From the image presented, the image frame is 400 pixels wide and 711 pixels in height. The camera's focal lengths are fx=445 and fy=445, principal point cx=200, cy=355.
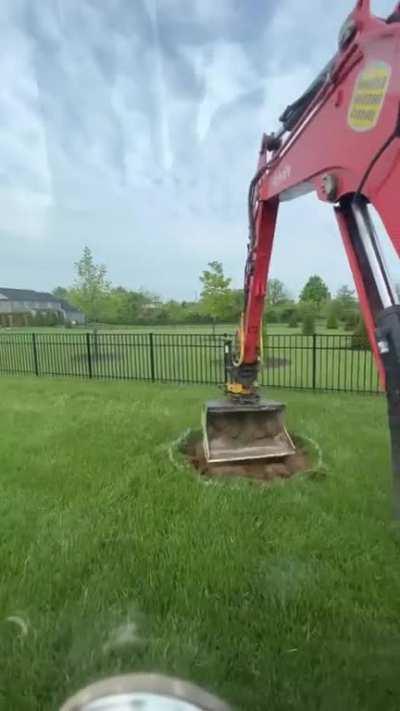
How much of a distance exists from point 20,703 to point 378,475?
11.3ft

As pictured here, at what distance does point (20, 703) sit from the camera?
1.85 meters

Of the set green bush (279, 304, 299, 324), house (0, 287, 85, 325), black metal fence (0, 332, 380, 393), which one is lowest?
black metal fence (0, 332, 380, 393)

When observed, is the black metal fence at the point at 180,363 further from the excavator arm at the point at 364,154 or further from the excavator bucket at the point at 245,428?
the excavator arm at the point at 364,154

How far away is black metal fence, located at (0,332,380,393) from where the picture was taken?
11094 millimetres

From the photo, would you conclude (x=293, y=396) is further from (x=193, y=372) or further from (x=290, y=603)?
(x=290, y=603)

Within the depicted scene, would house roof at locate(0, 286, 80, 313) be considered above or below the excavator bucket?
above

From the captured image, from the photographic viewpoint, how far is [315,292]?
128ft

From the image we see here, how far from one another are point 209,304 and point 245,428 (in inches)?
647

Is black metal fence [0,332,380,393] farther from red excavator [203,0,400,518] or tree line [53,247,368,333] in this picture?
red excavator [203,0,400,518]

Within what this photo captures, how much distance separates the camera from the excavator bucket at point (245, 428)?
15.5 feet

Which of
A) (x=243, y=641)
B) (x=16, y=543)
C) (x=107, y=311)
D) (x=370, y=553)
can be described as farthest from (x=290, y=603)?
(x=107, y=311)

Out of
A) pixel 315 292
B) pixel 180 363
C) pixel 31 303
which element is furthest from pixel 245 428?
pixel 31 303

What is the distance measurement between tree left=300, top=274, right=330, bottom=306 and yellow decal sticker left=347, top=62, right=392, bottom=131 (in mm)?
34634

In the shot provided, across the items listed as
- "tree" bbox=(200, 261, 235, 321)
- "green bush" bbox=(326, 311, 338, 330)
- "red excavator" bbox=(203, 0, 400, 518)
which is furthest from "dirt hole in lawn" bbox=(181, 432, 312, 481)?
"green bush" bbox=(326, 311, 338, 330)
